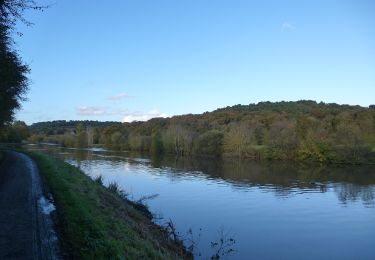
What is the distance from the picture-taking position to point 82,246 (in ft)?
30.9

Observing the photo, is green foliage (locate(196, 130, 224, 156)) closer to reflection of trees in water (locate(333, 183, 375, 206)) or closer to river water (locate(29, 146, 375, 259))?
river water (locate(29, 146, 375, 259))

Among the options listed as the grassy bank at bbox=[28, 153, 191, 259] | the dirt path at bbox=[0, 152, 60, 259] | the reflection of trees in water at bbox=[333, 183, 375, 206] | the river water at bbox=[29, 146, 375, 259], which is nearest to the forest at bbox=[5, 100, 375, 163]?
the river water at bbox=[29, 146, 375, 259]

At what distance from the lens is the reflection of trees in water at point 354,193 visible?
29334mm

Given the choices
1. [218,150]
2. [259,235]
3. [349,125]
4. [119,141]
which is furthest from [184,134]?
[259,235]

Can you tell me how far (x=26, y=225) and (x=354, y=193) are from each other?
2831 centimetres

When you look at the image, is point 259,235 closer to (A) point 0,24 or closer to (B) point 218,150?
(A) point 0,24

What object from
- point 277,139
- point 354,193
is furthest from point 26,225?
point 277,139

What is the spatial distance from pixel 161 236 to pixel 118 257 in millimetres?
6208

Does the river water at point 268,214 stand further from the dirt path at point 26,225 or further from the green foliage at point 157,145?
the green foliage at point 157,145

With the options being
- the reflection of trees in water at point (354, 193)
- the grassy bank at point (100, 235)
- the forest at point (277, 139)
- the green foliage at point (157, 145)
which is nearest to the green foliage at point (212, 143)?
the forest at point (277, 139)

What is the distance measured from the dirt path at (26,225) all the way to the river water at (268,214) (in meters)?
6.15

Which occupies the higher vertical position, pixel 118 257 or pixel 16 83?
pixel 16 83

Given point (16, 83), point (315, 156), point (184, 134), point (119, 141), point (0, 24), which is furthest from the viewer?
point (119, 141)

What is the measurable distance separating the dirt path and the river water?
20.2ft
